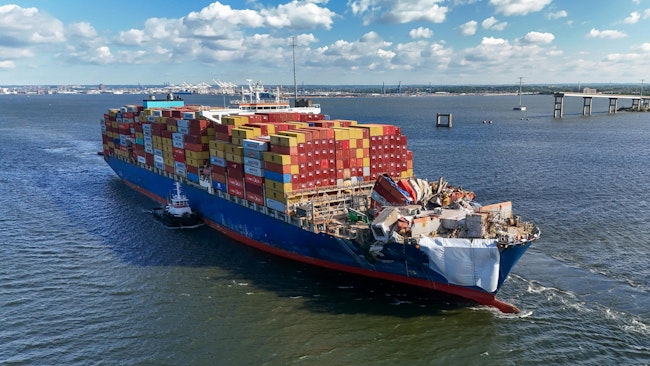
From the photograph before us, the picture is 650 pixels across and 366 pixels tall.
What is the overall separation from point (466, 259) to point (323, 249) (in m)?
10.4

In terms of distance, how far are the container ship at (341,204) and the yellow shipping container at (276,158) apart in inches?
3.0

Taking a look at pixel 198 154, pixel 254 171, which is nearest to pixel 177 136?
pixel 198 154

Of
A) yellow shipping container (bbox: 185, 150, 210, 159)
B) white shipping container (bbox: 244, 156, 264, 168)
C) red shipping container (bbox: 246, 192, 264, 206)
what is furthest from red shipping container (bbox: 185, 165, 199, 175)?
white shipping container (bbox: 244, 156, 264, 168)

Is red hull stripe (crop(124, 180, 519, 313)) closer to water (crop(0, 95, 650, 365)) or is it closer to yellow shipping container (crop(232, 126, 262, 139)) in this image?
water (crop(0, 95, 650, 365))

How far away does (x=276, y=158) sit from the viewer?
35375 millimetres

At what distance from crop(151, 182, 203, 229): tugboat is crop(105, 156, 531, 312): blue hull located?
972 mm

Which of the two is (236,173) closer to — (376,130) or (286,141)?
(286,141)

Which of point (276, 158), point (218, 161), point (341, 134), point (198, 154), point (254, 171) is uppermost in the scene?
point (341, 134)

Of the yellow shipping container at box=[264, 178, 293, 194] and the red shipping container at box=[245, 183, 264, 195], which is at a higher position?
the yellow shipping container at box=[264, 178, 293, 194]

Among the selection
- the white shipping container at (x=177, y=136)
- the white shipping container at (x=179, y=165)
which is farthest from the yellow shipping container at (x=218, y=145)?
the white shipping container at (x=179, y=165)

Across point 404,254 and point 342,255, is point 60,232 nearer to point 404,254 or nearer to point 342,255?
point 342,255

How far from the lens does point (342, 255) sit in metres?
32.3

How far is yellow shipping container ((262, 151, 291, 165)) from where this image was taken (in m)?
34.8

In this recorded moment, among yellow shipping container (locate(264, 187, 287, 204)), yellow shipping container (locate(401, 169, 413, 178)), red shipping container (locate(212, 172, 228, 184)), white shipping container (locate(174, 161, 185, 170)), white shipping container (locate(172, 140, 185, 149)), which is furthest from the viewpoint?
white shipping container (locate(174, 161, 185, 170))
